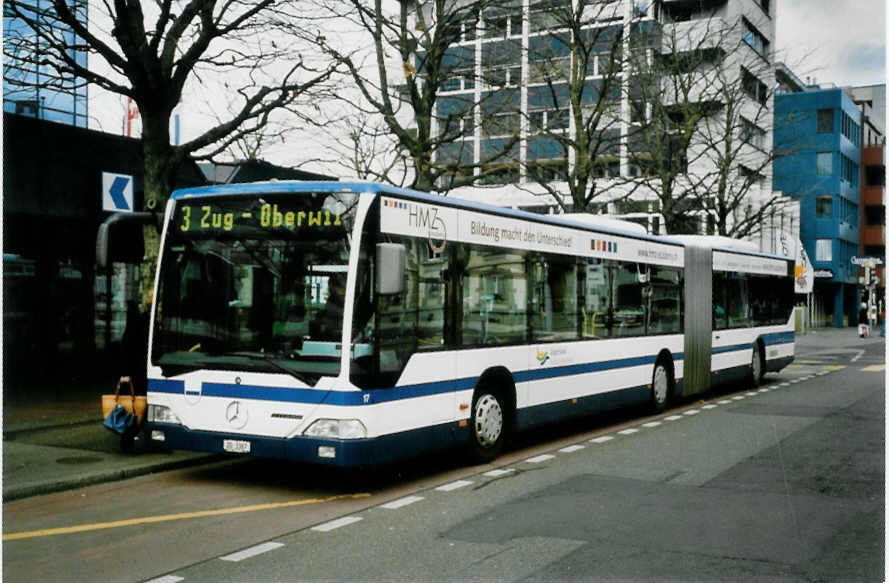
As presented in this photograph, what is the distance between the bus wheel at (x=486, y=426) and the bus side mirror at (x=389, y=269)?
2497 millimetres

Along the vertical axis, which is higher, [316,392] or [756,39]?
[756,39]

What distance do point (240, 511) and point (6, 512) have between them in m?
1.97

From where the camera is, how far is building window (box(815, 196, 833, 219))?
6944cm

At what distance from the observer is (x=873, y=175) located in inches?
3108

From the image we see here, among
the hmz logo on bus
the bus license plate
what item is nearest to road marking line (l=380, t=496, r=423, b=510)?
the bus license plate

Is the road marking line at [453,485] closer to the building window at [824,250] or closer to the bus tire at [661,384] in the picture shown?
the bus tire at [661,384]

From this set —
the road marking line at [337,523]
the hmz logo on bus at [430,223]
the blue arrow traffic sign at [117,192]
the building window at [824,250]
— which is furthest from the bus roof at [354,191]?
the building window at [824,250]

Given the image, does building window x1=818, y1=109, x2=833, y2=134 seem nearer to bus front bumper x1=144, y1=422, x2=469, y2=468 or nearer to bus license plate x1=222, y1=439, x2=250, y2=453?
bus front bumper x1=144, y1=422, x2=469, y2=468

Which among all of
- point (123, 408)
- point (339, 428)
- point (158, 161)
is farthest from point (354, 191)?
point (158, 161)

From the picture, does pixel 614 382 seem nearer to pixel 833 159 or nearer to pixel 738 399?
pixel 738 399

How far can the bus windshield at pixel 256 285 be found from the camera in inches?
346

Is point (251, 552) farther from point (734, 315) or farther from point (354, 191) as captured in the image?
point (734, 315)

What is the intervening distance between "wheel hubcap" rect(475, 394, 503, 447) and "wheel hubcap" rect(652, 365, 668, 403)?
5.58m

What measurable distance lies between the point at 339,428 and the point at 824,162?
67023 millimetres
